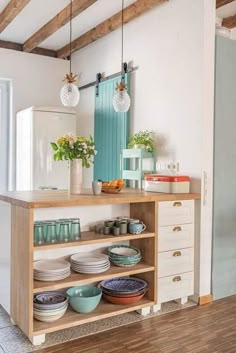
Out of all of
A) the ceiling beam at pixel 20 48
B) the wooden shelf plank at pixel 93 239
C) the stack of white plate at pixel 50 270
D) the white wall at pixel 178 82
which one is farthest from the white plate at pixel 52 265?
the ceiling beam at pixel 20 48

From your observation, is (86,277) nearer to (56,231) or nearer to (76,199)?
(56,231)

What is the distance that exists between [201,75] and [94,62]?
6.37ft

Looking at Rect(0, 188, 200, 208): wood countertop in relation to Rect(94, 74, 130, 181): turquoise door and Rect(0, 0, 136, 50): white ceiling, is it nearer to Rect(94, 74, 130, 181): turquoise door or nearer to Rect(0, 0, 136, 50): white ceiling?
Rect(94, 74, 130, 181): turquoise door

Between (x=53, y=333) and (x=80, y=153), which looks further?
(x=80, y=153)

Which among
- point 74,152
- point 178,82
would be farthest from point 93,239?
point 178,82

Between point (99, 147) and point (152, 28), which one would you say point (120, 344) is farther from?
point (152, 28)

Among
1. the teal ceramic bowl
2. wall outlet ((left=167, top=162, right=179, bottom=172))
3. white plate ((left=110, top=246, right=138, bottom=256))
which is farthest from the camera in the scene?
wall outlet ((left=167, top=162, right=179, bottom=172))

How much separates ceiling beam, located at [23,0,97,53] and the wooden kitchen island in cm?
204

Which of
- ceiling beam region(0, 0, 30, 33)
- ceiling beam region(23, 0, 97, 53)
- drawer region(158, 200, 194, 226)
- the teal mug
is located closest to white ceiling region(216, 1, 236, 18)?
ceiling beam region(23, 0, 97, 53)

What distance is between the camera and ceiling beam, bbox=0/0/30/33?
339 cm

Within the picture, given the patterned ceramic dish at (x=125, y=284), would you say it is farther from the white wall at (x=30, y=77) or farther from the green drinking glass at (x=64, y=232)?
the white wall at (x=30, y=77)

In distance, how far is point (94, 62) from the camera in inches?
177

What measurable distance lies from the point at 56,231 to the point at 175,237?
100 centimetres

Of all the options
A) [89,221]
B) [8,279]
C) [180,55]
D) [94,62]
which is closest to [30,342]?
[8,279]
